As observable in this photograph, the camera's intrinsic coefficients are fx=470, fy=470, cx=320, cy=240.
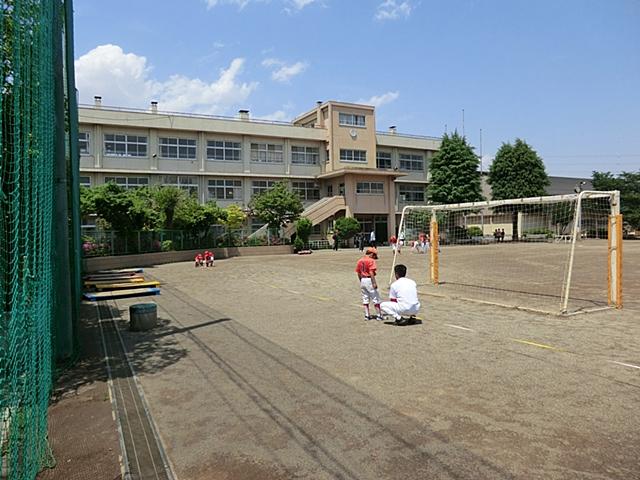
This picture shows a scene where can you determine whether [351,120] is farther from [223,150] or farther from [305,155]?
[223,150]

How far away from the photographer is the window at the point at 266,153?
42094 millimetres

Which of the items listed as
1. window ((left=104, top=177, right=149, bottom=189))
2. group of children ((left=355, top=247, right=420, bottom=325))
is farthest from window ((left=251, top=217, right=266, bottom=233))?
group of children ((left=355, top=247, right=420, bottom=325))

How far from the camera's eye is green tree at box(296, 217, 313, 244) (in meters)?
37.2

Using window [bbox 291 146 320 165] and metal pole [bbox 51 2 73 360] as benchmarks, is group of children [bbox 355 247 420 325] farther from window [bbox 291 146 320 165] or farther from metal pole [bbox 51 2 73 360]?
window [bbox 291 146 320 165]

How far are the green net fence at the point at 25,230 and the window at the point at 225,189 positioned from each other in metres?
35.1

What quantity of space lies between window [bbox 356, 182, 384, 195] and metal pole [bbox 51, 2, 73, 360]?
122 ft

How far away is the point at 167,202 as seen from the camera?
30.7 metres

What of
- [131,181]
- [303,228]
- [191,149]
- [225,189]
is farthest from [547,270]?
[131,181]

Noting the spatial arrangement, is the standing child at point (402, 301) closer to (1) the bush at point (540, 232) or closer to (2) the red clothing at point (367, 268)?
(2) the red clothing at point (367, 268)

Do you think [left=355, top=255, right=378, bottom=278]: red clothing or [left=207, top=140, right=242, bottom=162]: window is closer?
[left=355, top=255, right=378, bottom=278]: red clothing

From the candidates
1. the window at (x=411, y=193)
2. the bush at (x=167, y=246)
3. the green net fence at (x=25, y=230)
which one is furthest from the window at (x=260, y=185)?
the green net fence at (x=25, y=230)

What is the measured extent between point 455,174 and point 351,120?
11.1 m

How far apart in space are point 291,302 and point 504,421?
26.8 feet

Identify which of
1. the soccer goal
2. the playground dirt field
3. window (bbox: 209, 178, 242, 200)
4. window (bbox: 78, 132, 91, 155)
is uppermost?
window (bbox: 78, 132, 91, 155)
